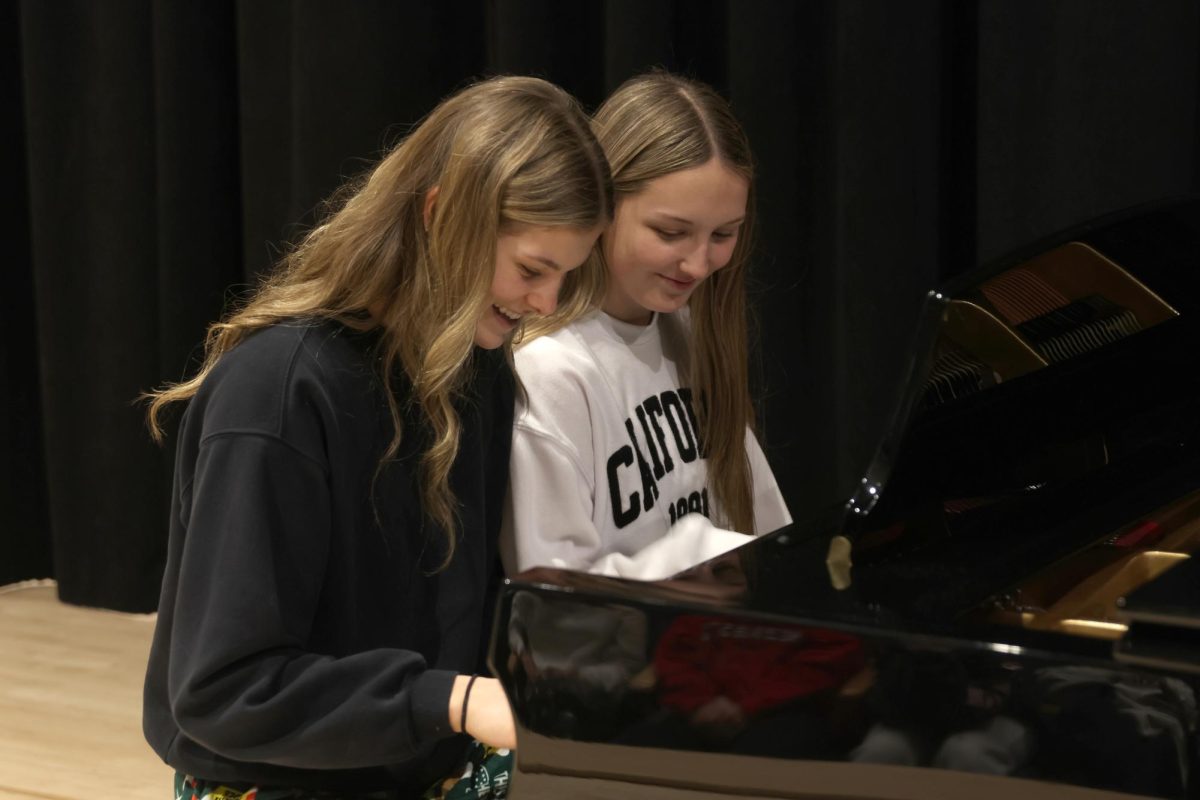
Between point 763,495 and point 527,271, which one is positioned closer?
point 527,271

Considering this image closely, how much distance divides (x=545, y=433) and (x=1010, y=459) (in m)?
0.46

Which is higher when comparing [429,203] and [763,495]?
[429,203]

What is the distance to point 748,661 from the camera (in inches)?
40.6

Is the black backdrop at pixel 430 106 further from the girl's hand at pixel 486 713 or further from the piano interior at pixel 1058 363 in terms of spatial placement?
the girl's hand at pixel 486 713

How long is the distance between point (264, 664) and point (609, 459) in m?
0.53

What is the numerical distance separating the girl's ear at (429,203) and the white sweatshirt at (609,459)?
0.92 ft

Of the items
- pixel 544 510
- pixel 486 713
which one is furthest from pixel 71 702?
pixel 486 713

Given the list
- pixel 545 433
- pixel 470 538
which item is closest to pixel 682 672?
pixel 470 538

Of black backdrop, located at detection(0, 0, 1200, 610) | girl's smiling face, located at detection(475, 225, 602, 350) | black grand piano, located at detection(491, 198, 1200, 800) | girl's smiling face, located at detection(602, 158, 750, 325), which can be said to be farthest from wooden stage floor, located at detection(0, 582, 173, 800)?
black grand piano, located at detection(491, 198, 1200, 800)

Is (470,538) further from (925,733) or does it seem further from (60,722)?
(60,722)

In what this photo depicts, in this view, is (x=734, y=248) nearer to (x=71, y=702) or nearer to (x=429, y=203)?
(x=429, y=203)

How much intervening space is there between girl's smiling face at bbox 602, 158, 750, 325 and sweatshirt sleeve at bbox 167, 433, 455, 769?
1.92ft

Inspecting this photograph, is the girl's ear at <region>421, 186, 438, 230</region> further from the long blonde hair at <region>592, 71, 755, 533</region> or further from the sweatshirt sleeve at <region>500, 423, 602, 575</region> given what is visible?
the long blonde hair at <region>592, 71, 755, 533</region>

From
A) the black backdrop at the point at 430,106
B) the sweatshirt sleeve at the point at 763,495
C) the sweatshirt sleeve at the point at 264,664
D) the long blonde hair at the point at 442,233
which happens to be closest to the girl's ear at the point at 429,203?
the long blonde hair at the point at 442,233
